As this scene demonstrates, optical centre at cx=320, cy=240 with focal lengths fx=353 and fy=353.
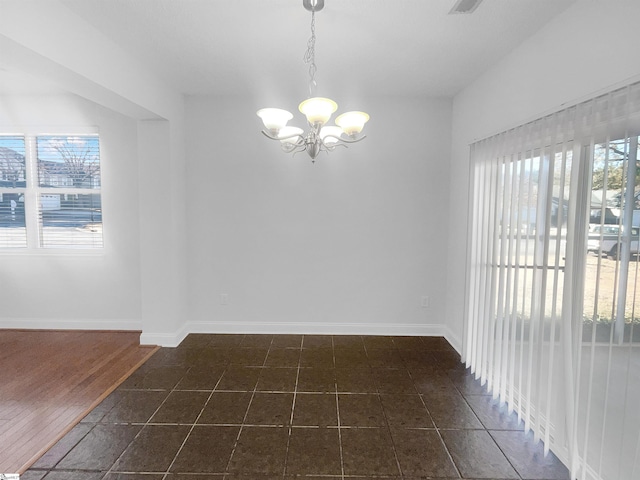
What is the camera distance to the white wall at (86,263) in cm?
399

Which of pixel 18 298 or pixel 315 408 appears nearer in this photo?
pixel 315 408

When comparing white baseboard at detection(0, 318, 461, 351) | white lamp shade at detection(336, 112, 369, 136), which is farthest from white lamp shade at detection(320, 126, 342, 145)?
white baseboard at detection(0, 318, 461, 351)

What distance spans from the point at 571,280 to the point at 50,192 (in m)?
5.08

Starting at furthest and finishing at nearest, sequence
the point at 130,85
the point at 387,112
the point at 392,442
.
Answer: the point at 387,112
the point at 130,85
the point at 392,442

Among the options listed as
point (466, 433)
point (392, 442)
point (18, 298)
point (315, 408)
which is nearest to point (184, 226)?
point (18, 298)

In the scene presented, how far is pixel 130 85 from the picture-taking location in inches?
113

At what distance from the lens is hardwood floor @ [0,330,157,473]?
2.28 m

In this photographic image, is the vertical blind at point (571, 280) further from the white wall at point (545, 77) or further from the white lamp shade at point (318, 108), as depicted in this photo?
the white lamp shade at point (318, 108)

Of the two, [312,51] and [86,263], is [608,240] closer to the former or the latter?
[312,51]

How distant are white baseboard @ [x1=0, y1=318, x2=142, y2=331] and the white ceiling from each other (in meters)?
2.83

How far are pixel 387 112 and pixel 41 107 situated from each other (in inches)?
154

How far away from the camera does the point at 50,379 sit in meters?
3.04

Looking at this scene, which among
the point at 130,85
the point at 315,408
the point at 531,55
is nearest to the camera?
the point at 531,55

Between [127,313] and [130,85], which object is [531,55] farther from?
[127,313]
